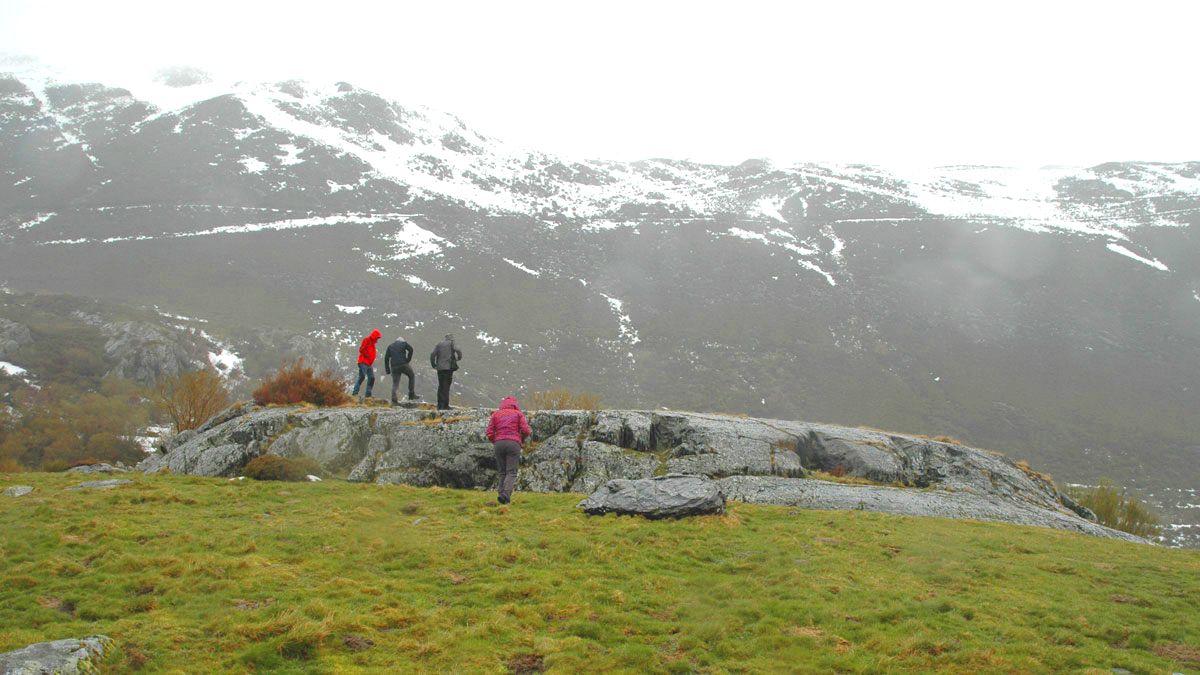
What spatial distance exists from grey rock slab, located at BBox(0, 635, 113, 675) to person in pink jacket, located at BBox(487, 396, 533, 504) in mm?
11902

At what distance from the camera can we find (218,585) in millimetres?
13180

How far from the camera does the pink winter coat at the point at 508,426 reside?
21125 mm

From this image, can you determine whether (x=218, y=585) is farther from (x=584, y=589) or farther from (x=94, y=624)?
(x=584, y=589)

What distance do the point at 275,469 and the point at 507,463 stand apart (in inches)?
368

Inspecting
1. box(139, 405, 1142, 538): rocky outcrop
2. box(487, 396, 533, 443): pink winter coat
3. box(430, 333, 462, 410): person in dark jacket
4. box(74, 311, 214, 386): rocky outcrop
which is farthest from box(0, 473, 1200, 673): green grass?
box(74, 311, 214, 386): rocky outcrop

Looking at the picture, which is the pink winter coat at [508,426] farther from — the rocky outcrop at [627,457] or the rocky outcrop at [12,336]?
the rocky outcrop at [12,336]

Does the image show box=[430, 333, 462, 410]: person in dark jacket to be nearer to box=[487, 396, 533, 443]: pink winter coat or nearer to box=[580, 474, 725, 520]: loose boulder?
box=[487, 396, 533, 443]: pink winter coat

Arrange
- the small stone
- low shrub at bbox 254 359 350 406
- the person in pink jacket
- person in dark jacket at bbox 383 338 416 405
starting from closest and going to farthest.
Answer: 1. the small stone
2. the person in pink jacket
3. person in dark jacket at bbox 383 338 416 405
4. low shrub at bbox 254 359 350 406

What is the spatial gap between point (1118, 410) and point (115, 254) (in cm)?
25052

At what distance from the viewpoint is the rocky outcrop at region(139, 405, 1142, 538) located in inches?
997

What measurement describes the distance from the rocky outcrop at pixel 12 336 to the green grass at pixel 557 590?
4863 inches

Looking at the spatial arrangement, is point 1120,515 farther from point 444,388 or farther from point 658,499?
point 444,388

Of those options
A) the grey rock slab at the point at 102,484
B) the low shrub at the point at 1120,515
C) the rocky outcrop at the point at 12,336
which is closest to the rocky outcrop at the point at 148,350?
the rocky outcrop at the point at 12,336

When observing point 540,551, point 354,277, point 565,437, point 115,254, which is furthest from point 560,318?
point 540,551
